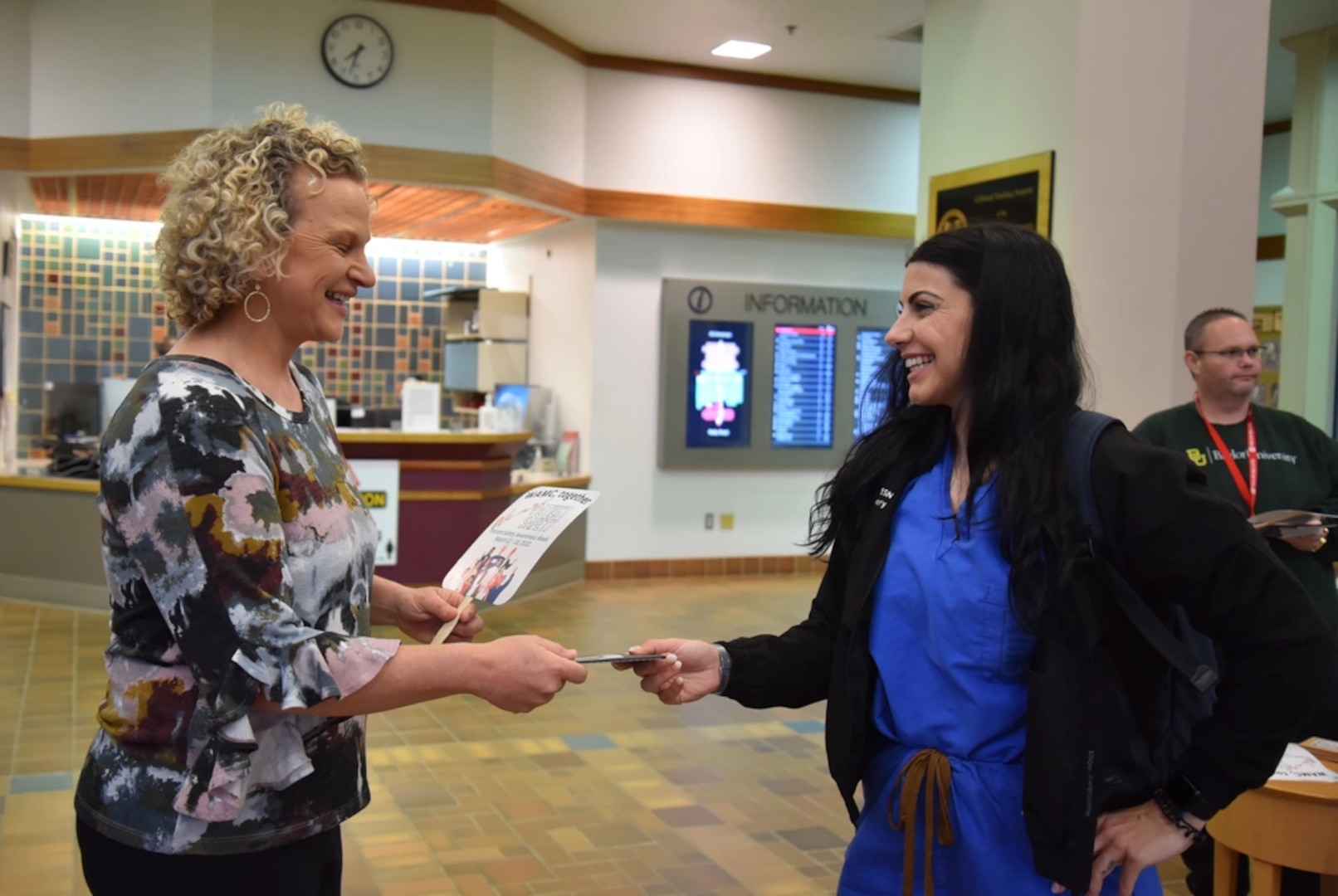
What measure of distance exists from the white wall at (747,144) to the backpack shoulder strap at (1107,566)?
8.31 m

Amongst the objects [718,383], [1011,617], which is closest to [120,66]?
[718,383]

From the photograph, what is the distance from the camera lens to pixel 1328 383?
802cm

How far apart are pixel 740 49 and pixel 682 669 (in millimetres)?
8096

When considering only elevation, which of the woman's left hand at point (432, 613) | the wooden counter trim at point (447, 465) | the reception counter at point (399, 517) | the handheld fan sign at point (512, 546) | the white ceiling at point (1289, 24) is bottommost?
the reception counter at point (399, 517)

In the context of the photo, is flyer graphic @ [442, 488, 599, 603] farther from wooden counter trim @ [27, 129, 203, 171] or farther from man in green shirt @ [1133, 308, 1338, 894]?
wooden counter trim @ [27, 129, 203, 171]

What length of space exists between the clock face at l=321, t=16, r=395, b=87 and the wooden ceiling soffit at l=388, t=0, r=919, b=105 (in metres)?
0.27

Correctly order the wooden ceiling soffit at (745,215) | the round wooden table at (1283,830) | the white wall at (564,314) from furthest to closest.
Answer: the white wall at (564,314)
the wooden ceiling soffit at (745,215)
the round wooden table at (1283,830)

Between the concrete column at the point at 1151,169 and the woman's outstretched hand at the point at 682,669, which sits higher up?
the concrete column at the point at 1151,169

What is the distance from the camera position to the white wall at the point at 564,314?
9992 mm

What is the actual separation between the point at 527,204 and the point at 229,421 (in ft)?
25.5

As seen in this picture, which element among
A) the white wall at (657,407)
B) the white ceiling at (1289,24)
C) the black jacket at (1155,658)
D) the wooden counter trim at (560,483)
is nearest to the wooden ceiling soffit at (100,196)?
the wooden counter trim at (560,483)

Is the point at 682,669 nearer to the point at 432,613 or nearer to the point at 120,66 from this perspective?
the point at 432,613

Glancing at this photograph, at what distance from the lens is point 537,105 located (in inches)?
357

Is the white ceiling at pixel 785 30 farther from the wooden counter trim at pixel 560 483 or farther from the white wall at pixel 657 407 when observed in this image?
the wooden counter trim at pixel 560 483
